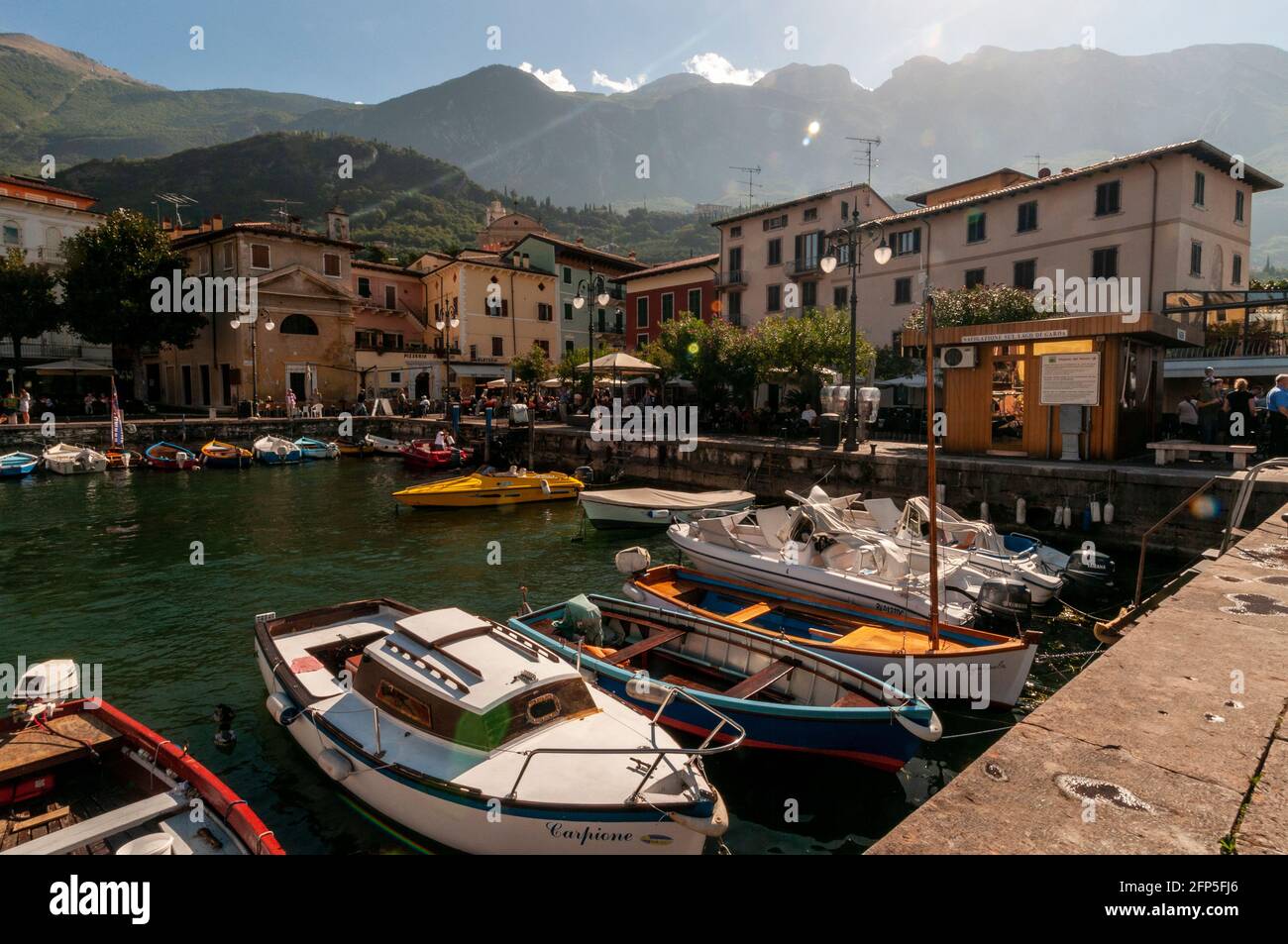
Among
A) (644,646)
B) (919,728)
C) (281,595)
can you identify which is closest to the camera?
(919,728)

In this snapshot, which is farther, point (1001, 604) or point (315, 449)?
point (315, 449)

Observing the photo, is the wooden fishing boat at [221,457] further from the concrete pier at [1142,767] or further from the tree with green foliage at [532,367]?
the concrete pier at [1142,767]

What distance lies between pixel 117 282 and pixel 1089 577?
51.2 metres

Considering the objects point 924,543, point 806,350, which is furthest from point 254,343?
point 924,543

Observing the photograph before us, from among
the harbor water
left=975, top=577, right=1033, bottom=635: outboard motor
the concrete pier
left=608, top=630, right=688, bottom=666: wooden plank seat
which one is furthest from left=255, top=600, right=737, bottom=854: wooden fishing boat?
left=975, top=577, right=1033, bottom=635: outboard motor

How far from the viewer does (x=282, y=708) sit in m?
8.17

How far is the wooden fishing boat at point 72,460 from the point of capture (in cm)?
3309

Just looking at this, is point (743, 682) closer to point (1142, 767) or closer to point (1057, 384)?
point (1142, 767)

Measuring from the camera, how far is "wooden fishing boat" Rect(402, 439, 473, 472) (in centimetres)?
3462

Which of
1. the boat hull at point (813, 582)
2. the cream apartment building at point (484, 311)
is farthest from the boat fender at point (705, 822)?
the cream apartment building at point (484, 311)

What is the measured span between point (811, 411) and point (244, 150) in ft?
454

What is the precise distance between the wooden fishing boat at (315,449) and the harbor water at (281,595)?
8453mm

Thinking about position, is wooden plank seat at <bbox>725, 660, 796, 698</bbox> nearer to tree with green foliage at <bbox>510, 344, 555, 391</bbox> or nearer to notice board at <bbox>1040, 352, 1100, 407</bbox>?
notice board at <bbox>1040, 352, 1100, 407</bbox>
